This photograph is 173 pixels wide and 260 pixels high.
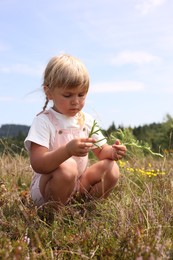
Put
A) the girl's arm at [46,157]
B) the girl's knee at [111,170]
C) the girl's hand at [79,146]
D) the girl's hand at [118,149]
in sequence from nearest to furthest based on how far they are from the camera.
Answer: the girl's hand at [79,146] < the girl's arm at [46,157] < the girl's hand at [118,149] < the girl's knee at [111,170]

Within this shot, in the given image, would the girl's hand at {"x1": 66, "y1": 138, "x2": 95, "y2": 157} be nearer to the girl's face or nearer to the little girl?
the little girl


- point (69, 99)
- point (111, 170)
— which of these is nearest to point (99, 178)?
point (111, 170)

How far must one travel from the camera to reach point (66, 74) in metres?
2.98

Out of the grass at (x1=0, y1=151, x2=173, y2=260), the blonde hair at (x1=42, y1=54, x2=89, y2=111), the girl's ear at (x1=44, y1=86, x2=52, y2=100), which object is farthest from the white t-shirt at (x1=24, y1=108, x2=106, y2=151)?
the grass at (x1=0, y1=151, x2=173, y2=260)

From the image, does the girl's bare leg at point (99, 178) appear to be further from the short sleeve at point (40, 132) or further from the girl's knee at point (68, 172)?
the short sleeve at point (40, 132)

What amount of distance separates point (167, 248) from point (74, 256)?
0.46 m

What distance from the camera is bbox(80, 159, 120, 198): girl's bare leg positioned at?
3.23 meters

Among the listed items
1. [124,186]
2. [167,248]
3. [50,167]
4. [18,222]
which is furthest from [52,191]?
[167,248]

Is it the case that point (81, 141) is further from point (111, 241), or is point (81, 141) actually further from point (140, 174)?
point (140, 174)

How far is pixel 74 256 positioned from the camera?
7.07ft

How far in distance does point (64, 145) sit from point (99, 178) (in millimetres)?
574

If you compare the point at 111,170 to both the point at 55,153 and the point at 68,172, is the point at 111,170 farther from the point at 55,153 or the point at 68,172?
the point at 55,153

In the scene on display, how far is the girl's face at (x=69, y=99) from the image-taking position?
2.98 metres

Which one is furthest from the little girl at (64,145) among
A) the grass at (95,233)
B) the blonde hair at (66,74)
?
the grass at (95,233)
